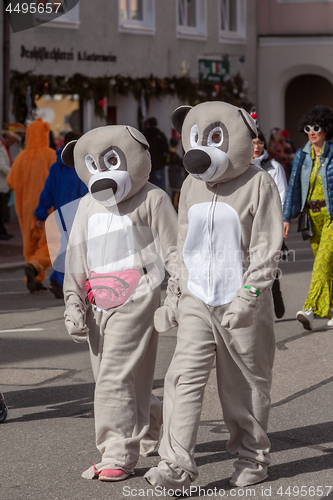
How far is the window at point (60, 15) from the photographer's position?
63.6 feet

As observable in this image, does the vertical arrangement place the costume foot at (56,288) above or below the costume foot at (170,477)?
below

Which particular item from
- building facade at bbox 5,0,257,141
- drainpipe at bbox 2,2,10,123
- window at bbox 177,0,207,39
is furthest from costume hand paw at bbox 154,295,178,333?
window at bbox 177,0,207,39

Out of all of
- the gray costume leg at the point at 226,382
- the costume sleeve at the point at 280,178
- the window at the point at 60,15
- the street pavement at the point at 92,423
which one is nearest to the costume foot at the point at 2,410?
the street pavement at the point at 92,423

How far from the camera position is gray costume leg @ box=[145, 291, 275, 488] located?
12.8 ft

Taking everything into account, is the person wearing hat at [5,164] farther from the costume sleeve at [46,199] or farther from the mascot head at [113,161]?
the mascot head at [113,161]

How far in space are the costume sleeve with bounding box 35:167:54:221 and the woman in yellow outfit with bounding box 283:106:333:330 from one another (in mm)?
2631

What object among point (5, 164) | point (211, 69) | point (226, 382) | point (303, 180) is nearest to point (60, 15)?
point (211, 69)

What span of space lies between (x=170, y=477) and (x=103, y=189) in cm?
137

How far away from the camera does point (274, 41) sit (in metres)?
26.0

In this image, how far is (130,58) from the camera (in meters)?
21.4

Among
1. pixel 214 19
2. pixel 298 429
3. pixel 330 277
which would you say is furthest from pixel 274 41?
pixel 298 429

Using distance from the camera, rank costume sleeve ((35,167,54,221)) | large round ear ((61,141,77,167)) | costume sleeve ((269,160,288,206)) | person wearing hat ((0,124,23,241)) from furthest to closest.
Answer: person wearing hat ((0,124,23,241))
costume sleeve ((35,167,54,221))
costume sleeve ((269,160,288,206))
large round ear ((61,141,77,167))

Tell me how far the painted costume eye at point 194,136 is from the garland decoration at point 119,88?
14.7m

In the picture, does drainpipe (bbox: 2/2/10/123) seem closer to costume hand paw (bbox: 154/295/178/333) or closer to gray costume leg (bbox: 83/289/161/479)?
gray costume leg (bbox: 83/289/161/479)
